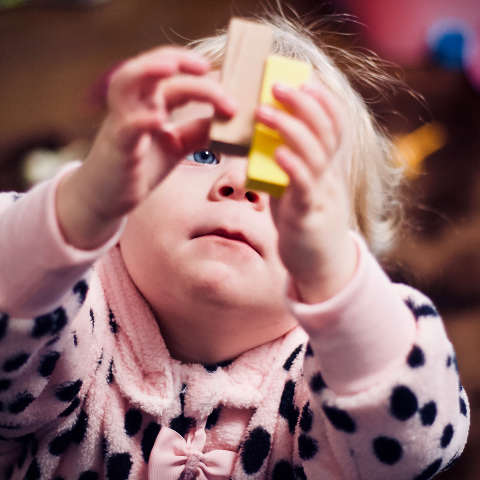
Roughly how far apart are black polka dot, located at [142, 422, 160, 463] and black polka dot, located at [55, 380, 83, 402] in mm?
98

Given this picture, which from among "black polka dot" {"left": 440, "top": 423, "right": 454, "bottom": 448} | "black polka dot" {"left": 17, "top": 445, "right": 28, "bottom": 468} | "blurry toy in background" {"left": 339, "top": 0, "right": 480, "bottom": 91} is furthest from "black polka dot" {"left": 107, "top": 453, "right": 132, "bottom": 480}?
"blurry toy in background" {"left": 339, "top": 0, "right": 480, "bottom": 91}

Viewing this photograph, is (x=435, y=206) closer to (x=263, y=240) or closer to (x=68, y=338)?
(x=263, y=240)

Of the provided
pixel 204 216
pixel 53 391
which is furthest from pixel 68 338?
pixel 204 216

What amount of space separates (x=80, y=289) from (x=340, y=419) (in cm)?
25

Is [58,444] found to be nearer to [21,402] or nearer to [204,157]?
[21,402]

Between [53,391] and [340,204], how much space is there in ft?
1.10

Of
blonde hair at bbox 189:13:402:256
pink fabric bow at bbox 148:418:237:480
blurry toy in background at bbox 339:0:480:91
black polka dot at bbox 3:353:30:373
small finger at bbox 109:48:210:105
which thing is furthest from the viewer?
blurry toy in background at bbox 339:0:480:91

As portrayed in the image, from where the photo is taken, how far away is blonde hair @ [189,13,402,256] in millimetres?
683

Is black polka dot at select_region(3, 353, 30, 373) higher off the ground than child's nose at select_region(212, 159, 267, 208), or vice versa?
child's nose at select_region(212, 159, 267, 208)

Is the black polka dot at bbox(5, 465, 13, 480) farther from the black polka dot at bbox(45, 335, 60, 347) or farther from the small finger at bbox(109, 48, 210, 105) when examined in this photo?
the small finger at bbox(109, 48, 210, 105)

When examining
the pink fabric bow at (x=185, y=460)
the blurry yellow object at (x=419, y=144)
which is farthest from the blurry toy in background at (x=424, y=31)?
the pink fabric bow at (x=185, y=460)

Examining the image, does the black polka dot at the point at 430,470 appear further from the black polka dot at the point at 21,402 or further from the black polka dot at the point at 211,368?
the black polka dot at the point at 21,402

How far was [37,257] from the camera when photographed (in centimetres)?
38

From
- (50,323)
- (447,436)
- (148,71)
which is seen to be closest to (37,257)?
(50,323)
